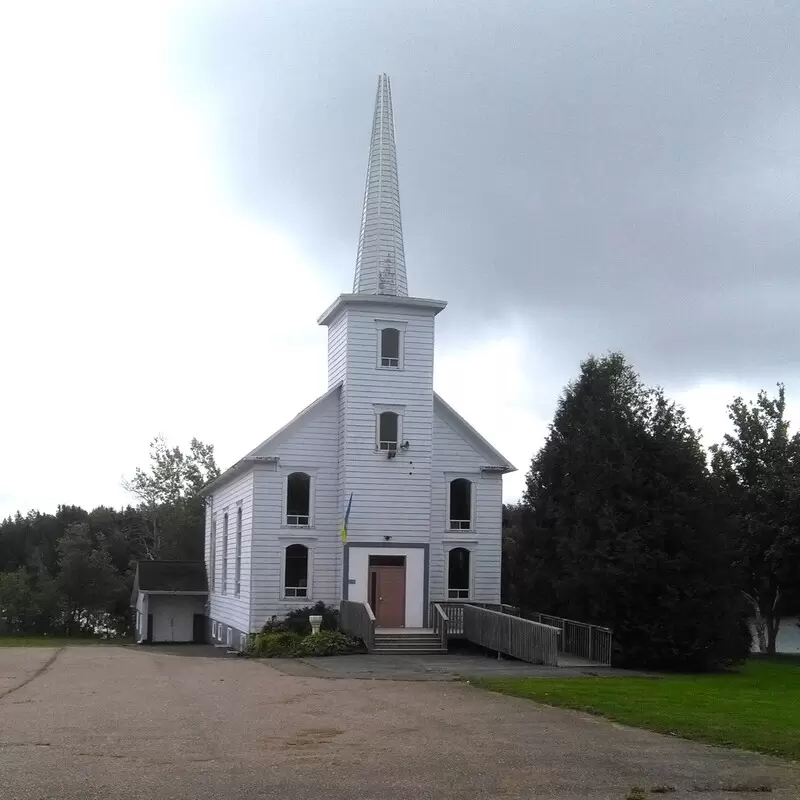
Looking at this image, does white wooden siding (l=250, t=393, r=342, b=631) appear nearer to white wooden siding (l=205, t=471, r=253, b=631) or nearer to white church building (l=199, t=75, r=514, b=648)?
white church building (l=199, t=75, r=514, b=648)

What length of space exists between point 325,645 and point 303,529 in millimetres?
5027

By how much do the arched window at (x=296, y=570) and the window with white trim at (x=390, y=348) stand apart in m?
6.07

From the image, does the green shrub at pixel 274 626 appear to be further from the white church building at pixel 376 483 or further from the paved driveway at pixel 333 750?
the paved driveway at pixel 333 750

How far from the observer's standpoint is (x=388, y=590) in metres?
32.1

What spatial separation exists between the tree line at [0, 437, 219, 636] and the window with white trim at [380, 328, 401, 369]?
29116 millimetres

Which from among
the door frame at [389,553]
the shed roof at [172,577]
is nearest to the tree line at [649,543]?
the door frame at [389,553]

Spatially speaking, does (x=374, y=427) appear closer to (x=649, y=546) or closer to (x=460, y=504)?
(x=460, y=504)

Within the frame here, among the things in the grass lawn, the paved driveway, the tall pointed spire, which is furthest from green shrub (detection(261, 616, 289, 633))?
the paved driveway

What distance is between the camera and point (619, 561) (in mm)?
27094

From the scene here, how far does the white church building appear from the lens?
1261 inches

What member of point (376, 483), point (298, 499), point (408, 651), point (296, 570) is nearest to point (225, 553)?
point (296, 570)

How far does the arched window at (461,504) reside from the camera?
34.3 metres

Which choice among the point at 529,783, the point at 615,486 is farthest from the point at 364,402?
the point at 529,783

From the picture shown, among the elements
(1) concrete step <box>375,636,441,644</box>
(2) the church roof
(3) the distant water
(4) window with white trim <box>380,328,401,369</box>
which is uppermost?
(4) window with white trim <box>380,328,401,369</box>
